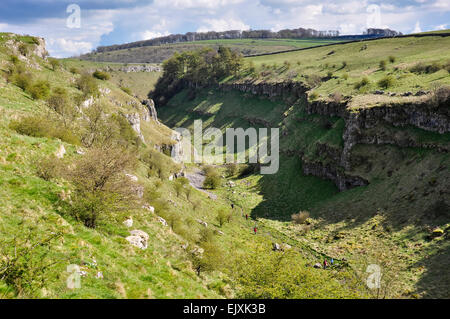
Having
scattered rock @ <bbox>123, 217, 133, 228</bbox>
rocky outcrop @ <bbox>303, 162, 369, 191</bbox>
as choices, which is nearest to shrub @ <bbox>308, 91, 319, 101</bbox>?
rocky outcrop @ <bbox>303, 162, 369, 191</bbox>

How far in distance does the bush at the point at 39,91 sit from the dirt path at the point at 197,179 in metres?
34.4

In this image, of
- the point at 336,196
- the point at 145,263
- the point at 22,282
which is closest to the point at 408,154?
the point at 336,196

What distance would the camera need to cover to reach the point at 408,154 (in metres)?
44.4

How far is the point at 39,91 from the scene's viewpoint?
1746 inches

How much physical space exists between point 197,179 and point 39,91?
39.6 metres

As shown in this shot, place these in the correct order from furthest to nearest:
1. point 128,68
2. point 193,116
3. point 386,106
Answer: point 128,68 → point 193,116 → point 386,106

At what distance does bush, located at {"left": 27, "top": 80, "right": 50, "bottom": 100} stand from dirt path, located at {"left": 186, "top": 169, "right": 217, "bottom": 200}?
3437 centimetres

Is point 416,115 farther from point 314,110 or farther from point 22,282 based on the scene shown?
point 22,282

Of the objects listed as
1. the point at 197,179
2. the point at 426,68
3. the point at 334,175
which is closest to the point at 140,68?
the point at 197,179

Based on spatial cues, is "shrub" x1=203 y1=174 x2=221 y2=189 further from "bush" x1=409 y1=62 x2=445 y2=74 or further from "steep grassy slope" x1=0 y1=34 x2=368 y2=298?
"bush" x1=409 y1=62 x2=445 y2=74

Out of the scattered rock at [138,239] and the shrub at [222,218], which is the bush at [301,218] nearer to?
the shrub at [222,218]

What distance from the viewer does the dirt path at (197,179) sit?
6354 cm

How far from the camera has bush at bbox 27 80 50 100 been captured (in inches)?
1722
